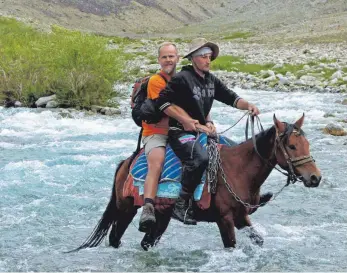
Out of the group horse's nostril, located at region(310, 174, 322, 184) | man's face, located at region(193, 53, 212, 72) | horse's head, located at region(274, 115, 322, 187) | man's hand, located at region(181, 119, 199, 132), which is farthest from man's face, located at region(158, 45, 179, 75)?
horse's nostril, located at region(310, 174, 322, 184)

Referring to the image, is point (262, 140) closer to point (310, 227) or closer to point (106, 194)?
point (310, 227)

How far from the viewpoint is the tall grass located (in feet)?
84.9

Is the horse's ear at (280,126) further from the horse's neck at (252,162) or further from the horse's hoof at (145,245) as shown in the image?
the horse's hoof at (145,245)

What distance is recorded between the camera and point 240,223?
8359mm

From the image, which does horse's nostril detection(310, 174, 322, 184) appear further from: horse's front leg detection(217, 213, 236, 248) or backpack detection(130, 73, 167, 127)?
backpack detection(130, 73, 167, 127)

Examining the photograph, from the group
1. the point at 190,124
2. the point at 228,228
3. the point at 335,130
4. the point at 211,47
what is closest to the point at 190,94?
the point at 190,124

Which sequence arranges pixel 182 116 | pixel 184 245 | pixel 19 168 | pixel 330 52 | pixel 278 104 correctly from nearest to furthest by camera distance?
1. pixel 182 116
2. pixel 184 245
3. pixel 19 168
4. pixel 278 104
5. pixel 330 52

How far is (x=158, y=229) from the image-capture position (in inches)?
346

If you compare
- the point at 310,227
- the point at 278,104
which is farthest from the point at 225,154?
the point at 278,104

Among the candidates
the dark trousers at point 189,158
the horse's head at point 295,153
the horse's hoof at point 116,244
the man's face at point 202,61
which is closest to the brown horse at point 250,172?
the horse's head at point 295,153

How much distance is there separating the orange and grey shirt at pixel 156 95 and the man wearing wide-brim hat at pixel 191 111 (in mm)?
150

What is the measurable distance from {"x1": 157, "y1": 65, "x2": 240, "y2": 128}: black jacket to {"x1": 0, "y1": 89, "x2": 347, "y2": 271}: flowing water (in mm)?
1946

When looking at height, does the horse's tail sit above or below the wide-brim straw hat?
below

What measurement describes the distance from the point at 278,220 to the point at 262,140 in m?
3.75
